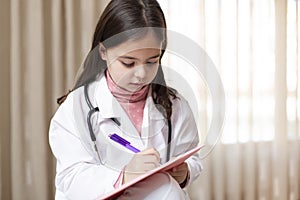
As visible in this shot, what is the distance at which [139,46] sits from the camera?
1.11 meters

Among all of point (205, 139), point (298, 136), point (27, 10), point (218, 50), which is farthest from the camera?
point (298, 136)

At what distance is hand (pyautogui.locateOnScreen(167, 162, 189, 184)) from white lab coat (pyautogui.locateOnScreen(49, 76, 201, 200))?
0.04 meters

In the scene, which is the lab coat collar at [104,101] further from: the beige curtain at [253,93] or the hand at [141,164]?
the beige curtain at [253,93]

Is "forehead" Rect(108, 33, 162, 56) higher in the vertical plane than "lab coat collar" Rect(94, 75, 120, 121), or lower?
higher

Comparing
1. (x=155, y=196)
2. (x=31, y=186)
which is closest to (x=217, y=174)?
(x=31, y=186)

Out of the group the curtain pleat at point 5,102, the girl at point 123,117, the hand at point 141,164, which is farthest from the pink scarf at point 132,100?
the curtain pleat at point 5,102

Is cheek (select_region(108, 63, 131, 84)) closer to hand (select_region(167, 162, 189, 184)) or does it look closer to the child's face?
the child's face

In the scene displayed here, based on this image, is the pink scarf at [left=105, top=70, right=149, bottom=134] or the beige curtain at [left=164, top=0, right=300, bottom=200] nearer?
the pink scarf at [left=105, top=70, right=149, bottom=134]

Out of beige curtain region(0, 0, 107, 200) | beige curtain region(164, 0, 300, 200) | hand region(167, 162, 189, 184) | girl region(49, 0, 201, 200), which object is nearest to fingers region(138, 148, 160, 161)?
girl region(49, 0, 201, 200)

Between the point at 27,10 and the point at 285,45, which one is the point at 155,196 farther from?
the point at 285,45

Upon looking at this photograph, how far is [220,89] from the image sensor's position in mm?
1258

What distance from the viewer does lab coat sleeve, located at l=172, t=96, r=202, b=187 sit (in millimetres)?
1248

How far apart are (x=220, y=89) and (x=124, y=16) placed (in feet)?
1.03

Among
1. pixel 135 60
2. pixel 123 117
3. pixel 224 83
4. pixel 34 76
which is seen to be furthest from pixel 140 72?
pixel 224 83
